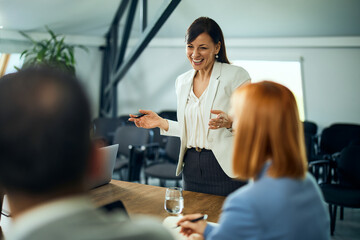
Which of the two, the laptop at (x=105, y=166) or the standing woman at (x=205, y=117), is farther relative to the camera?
the standing woman at (x=205, y=117)

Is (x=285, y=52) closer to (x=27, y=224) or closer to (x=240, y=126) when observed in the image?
(x=240, y=126)

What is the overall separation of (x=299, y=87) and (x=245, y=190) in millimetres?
5190

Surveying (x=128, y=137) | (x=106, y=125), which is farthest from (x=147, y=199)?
(x=106, y=125)

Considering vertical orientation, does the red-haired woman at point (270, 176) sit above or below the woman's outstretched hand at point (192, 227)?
above

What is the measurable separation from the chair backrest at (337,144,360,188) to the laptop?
7.94ft

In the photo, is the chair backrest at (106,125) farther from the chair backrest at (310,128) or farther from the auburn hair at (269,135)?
the auburn hair at (269,135)

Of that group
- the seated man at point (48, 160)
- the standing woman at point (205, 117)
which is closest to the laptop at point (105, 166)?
the standing woman at point (205, 117)

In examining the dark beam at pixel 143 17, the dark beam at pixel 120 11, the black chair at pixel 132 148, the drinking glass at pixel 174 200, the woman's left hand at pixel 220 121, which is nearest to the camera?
the drinking glass at pixel 174 200

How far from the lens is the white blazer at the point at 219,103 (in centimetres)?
170

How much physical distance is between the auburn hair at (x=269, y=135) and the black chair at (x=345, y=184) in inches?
86.7

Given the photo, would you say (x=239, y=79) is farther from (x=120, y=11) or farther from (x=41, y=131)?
(x=120, y=11)

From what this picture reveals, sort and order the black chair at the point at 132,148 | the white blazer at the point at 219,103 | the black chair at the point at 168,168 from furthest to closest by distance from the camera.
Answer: the black chair at the point at 132,148, the black chair at the point at 168,168, the white blazer at the point at 219,103

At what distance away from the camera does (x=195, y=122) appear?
181cm

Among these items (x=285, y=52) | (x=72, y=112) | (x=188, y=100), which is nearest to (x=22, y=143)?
(x=72, y=112)
